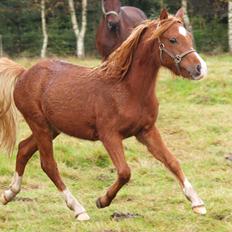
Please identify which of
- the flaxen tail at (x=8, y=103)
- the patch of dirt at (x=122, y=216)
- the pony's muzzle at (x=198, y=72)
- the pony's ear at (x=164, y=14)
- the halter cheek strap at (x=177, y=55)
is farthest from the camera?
the flaxen tail at (x=8, y=103)

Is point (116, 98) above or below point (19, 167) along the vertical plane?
above

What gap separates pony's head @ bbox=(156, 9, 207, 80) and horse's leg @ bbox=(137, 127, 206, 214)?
1.98 feet

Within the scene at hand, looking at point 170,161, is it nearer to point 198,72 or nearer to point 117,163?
point 117,163

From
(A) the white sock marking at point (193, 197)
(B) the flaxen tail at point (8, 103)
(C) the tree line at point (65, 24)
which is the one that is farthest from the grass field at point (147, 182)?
(C) the tree line at point (65, 24)

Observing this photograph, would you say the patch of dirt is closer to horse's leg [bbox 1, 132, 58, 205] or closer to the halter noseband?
horse's leg [bbox 1, 132, 58, 205]

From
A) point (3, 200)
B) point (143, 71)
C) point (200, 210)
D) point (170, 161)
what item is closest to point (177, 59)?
point (143, 71)

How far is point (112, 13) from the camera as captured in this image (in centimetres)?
1077

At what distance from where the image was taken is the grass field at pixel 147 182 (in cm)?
521

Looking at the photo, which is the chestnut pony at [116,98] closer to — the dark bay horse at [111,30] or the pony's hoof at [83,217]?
the pony's hoof at [83,217]

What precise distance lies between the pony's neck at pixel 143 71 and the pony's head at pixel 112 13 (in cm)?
551

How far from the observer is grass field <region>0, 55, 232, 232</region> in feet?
17.1

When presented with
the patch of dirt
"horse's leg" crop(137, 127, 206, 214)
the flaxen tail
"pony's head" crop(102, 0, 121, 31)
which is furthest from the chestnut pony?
"pony's head" crop(102, 0, 121, 31)

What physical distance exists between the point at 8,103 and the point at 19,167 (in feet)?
2.12

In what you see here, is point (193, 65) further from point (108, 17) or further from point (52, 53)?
point (52, 53)
